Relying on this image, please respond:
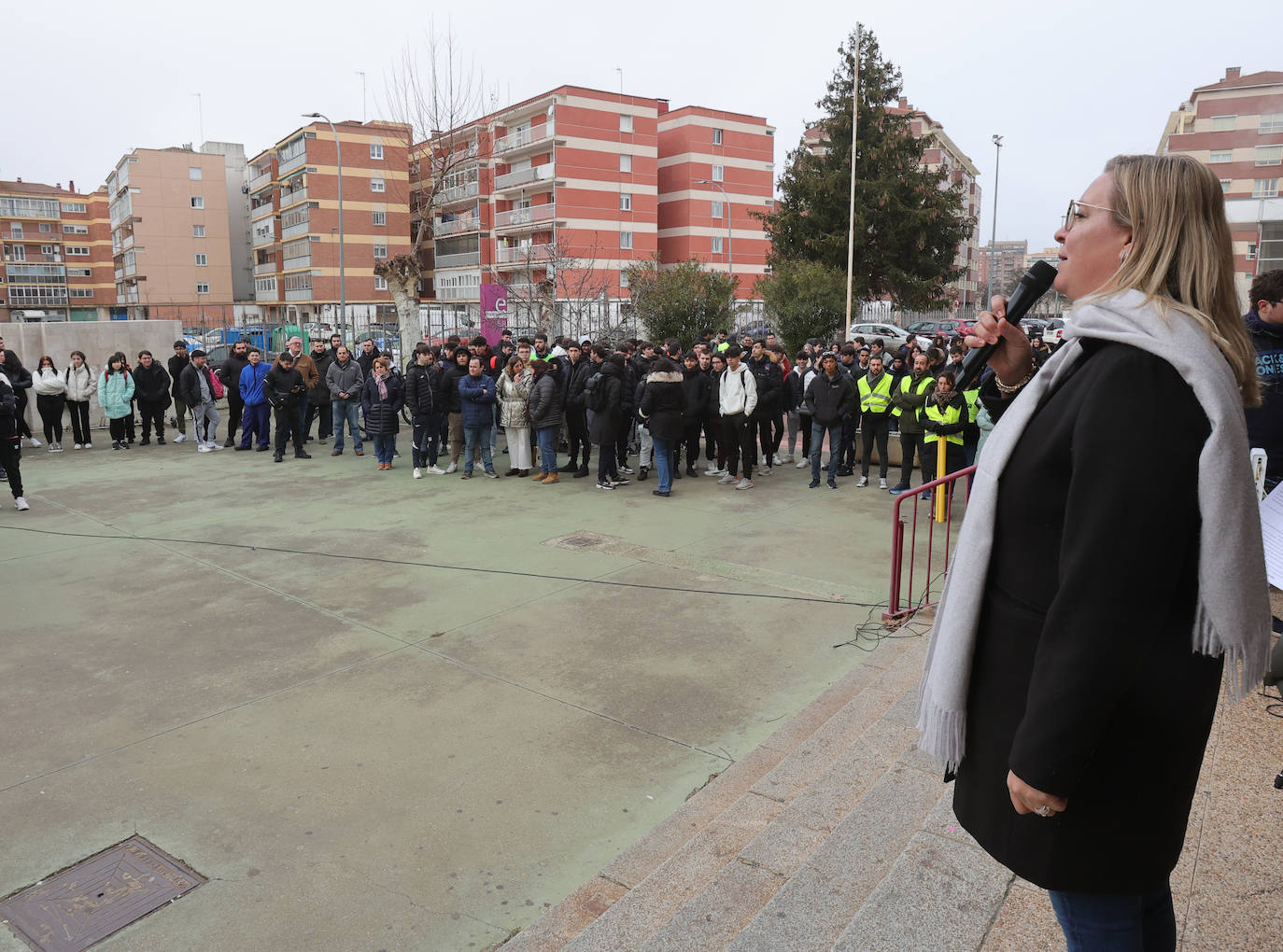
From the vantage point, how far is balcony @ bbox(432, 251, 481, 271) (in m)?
59.6

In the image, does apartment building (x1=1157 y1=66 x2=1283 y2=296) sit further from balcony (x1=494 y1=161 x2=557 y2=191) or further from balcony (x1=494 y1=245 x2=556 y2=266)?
balcony (x1=494 y1=245 x2=556 y2=266)

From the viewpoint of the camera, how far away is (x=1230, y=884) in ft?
8.86

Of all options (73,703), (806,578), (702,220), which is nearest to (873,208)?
(702,220)

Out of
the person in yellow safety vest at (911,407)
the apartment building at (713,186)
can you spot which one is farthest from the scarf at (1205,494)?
the apartment building at (713,186)

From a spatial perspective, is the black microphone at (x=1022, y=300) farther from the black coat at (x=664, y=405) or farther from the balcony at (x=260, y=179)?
the balcony at (x=260, y=179)

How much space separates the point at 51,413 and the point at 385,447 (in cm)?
627

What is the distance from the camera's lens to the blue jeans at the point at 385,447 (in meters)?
12.9

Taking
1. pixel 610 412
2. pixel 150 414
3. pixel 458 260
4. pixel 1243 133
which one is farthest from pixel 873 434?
pixel 1243 133

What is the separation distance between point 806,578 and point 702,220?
177ft

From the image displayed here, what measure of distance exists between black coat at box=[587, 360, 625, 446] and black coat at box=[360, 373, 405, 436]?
3179 mm

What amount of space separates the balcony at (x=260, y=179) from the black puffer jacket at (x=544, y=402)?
65.6 meters

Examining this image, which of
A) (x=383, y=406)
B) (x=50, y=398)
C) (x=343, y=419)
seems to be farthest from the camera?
(x=50, y=398)

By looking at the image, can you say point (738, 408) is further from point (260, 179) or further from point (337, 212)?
point (260, 179)

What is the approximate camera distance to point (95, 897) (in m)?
3.39
